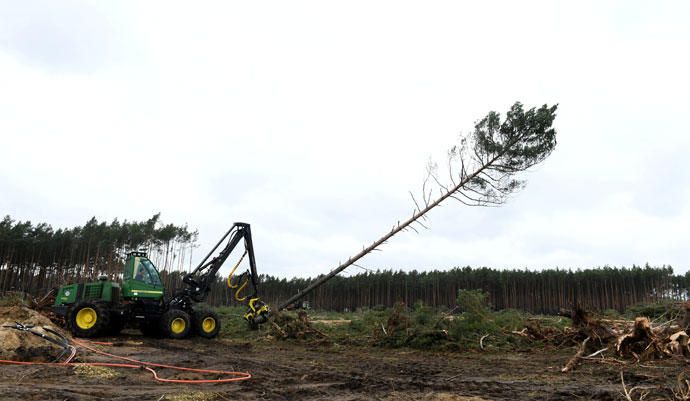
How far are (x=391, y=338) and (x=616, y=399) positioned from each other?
367 inches

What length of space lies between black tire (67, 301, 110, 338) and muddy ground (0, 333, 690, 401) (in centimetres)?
389

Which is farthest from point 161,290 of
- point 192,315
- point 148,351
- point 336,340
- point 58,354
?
point 58,354

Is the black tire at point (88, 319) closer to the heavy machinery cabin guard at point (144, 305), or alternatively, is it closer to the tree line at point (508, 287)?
the heavy machinery cabin guard at point (144, 305)

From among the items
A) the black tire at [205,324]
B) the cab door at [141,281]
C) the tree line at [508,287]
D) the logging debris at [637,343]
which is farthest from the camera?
the tree line at [508,287]

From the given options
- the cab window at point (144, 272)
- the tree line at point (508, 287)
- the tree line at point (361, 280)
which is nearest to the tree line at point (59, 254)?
the tree line at point (361, 280)

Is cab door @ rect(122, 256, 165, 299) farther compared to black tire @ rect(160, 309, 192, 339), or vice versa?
cab door @ rect(122, 256, 165, 299)

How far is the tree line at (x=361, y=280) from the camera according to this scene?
45.5m

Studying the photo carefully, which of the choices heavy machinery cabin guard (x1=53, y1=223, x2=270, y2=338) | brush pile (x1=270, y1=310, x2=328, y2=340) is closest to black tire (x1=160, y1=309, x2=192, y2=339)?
heavy machinery cabin guard (x1=53, y1=223, x2=270, y2=338)

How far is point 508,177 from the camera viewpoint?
59.7 ft

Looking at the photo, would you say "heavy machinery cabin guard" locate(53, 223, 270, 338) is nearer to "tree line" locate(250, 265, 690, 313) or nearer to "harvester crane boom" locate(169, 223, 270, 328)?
"harvester crane boom" locate(169, 223, 270, 328)

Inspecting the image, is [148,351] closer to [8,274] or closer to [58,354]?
[58,354]

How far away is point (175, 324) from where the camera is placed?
53.2ft

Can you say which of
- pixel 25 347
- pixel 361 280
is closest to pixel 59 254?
pixel 361 280

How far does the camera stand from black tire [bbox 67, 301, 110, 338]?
585 inches
